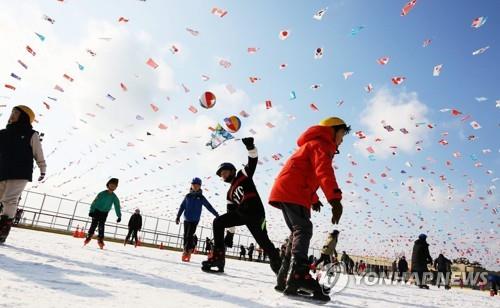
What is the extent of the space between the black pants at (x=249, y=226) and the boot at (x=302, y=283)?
1.30 m

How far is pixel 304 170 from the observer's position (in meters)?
3.63

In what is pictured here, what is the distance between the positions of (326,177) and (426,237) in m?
11.0

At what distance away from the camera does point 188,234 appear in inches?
299

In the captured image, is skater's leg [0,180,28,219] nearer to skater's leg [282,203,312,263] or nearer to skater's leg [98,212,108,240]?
skater's leg [98,212,108,240]

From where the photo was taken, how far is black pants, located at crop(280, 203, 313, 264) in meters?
3.42

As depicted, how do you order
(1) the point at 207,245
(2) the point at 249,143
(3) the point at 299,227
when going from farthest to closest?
(1) the point at 207,245 → (2) the point at 249,143 → (3) the point at 299,227

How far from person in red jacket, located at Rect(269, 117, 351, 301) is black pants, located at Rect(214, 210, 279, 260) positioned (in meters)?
1.00

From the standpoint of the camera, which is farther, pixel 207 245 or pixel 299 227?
pixel 207 245

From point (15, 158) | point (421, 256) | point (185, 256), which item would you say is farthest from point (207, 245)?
point (15, 158)

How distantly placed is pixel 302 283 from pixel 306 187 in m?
0.93

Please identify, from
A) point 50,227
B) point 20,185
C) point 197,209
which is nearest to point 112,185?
point 197,209

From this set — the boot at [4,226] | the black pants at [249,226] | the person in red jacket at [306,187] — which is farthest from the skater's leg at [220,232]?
the boot at [4,226]

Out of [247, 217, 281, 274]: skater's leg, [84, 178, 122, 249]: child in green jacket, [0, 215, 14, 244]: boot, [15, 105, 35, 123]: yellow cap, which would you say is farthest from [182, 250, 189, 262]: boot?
[15, 105, 35, 123]: yellow cap

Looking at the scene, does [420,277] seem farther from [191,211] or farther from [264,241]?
[264,241]
